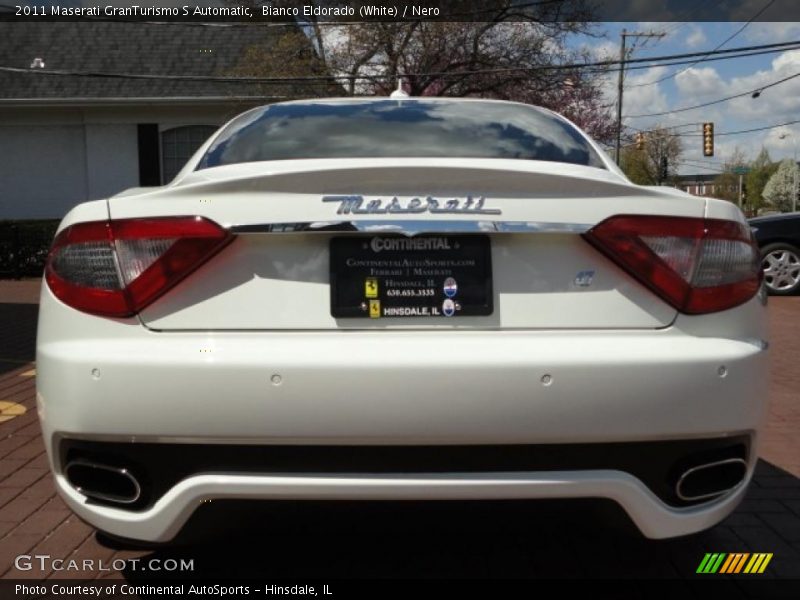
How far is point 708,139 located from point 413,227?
40.0m

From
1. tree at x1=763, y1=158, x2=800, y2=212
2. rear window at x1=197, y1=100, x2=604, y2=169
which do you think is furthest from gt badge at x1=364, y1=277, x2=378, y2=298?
tree at x1=763, y1=158, x2=800, y2=212

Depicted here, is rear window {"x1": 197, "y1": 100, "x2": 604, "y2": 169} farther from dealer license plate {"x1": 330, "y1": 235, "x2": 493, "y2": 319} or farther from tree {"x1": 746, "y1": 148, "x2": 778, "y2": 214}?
tree {"x1": 746, "y1": 148, "x2": 778, "y2": 214}

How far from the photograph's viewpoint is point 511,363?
2146 mm

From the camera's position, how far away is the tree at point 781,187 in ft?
336

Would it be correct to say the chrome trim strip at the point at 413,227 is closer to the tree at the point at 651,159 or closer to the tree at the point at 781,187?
the tree at the point at 651,159

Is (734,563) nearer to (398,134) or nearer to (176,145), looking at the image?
(398,134)

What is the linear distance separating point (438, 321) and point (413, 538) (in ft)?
4.00

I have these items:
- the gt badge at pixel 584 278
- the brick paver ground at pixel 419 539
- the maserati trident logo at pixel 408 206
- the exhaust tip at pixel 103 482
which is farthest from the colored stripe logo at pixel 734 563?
the exhaust tip at pixel 103 482

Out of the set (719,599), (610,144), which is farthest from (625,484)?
(610,144)

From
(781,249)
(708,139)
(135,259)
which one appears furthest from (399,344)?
(708,139)

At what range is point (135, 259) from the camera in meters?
2.26

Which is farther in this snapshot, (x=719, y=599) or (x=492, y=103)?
(x=492, y=103)

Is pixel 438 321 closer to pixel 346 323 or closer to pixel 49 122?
pixel 346 323

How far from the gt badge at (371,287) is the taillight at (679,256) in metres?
0.58
